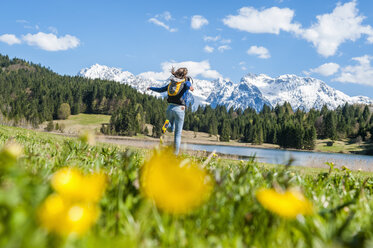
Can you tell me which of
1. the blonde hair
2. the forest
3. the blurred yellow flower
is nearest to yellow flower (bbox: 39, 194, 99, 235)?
the blurred yellow flower

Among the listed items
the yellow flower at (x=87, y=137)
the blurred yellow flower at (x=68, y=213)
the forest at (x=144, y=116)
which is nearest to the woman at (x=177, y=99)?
the yellow flower at (x=87, y=137)

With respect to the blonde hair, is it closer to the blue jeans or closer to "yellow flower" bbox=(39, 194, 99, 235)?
the blue jeans

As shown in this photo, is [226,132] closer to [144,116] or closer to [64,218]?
[144,116]

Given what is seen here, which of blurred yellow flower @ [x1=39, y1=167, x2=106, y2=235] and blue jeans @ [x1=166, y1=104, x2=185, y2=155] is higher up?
blue jeans @ [x1=166, y1=104, x2=185, y2=155]

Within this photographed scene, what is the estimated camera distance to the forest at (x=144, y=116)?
124 meters

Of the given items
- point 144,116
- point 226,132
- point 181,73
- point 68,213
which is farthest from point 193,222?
point 144,116

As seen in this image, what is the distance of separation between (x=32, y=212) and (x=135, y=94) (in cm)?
17993

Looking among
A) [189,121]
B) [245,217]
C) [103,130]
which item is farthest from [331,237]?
[189,121]

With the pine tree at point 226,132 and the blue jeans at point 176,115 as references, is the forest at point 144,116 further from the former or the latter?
the blue jeans at point 176,115

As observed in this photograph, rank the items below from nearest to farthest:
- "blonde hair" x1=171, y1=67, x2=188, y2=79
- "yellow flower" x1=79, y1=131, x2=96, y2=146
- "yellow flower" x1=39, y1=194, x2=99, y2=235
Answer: "yellow flower" x1=39, y1=194, x2=99, y2=235, "yellow flower" x1=79, y1=131, x2=96, y2=146, "blonde hair" x1=171, y1=67, x2=188, y2=79

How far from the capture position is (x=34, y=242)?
0.66m

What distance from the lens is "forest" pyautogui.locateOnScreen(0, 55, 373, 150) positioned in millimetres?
123812

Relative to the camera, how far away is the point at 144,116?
150 metres

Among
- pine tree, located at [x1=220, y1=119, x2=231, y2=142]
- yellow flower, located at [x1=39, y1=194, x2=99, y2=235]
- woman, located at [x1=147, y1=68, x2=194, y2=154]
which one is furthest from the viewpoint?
pine tree, located at [x1=220, y1=119, x2=231, y2=142]
